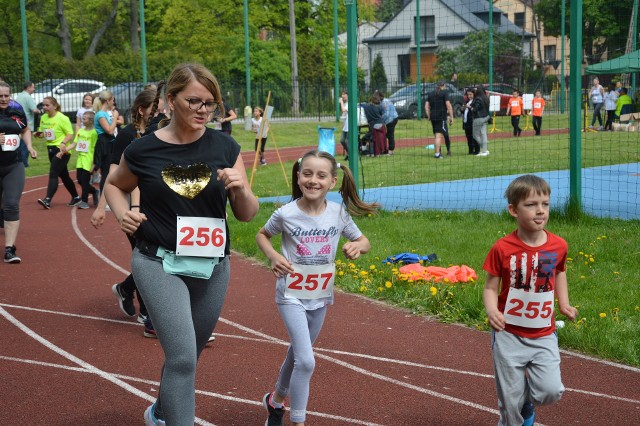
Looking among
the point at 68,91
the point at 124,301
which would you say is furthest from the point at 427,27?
the point at 124,301

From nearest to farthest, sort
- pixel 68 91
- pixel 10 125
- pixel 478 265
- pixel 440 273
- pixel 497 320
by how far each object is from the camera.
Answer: pixel 497 320
pixel 440 273
pixel 478 265
pixel 10 125
pixel 68 91

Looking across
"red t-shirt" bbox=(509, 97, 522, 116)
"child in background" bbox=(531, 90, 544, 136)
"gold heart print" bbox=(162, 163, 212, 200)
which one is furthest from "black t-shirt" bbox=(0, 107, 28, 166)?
"red t-shirt" bbox=(509, 97, 522, 116)

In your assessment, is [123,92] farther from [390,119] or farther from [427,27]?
[390,119]

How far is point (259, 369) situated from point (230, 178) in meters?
2.66

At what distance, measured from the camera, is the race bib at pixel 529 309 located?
4.75 m

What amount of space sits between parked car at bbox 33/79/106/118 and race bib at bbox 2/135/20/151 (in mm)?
26325

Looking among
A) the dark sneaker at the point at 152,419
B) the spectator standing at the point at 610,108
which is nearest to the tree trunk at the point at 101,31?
the spectator standing at the point at 610,108

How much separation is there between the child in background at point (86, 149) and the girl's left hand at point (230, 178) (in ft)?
41.5

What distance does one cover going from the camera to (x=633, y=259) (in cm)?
995

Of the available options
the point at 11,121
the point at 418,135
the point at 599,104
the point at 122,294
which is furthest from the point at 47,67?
the point at 122,294

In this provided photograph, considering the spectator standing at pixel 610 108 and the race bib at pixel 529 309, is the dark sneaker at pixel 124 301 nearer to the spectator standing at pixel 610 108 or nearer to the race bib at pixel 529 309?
the race bib at pixel 529 309

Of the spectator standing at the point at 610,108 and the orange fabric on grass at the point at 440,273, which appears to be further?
the spectator standing at the point at 610,108

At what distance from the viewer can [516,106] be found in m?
31.4

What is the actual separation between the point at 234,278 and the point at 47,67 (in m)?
33.6
